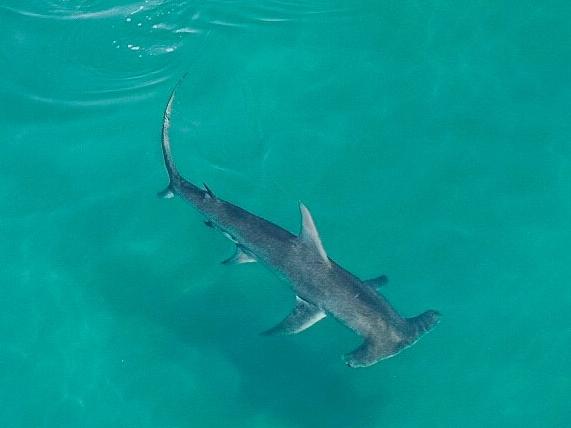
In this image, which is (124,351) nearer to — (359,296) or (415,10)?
(359,296)

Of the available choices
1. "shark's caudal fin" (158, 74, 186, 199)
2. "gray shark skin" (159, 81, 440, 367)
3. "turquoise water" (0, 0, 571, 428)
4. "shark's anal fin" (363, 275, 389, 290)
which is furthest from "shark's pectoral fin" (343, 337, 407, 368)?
"shark's caudal fin" (158, 74, 186, 199)

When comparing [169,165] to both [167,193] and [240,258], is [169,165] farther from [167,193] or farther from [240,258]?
[240,258]

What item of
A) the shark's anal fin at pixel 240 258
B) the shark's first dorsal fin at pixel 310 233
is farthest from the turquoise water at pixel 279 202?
the shark's first dorsal fin at pixel 310 233

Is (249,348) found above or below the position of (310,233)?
below

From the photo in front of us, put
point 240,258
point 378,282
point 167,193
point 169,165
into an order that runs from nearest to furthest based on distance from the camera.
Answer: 1. point 378,282
2. point 240,258
3. point 169,165
4. point 167,193

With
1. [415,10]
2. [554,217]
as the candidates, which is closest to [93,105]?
[415,10]

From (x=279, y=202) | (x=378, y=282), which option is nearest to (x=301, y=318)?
(x=378, y=282)
